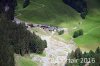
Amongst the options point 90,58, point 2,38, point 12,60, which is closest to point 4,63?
point 12,60

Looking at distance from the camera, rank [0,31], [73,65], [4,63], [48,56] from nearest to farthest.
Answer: [4,63], [73,65], [0,31], [48,56]

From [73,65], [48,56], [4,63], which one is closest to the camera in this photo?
[4,63]

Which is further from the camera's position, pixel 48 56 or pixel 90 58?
pixel 48 56

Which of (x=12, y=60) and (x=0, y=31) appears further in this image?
(x=0, y=31)

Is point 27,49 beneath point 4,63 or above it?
beneath

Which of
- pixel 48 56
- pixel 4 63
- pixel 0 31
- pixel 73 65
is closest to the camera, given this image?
pixel 4 63

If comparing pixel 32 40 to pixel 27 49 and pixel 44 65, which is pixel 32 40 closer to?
pixel 27 49

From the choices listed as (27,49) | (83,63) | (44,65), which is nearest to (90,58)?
(83,63)

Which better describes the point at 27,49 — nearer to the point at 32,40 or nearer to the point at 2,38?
the point at 32,40

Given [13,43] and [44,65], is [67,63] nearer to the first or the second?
[44,65]
